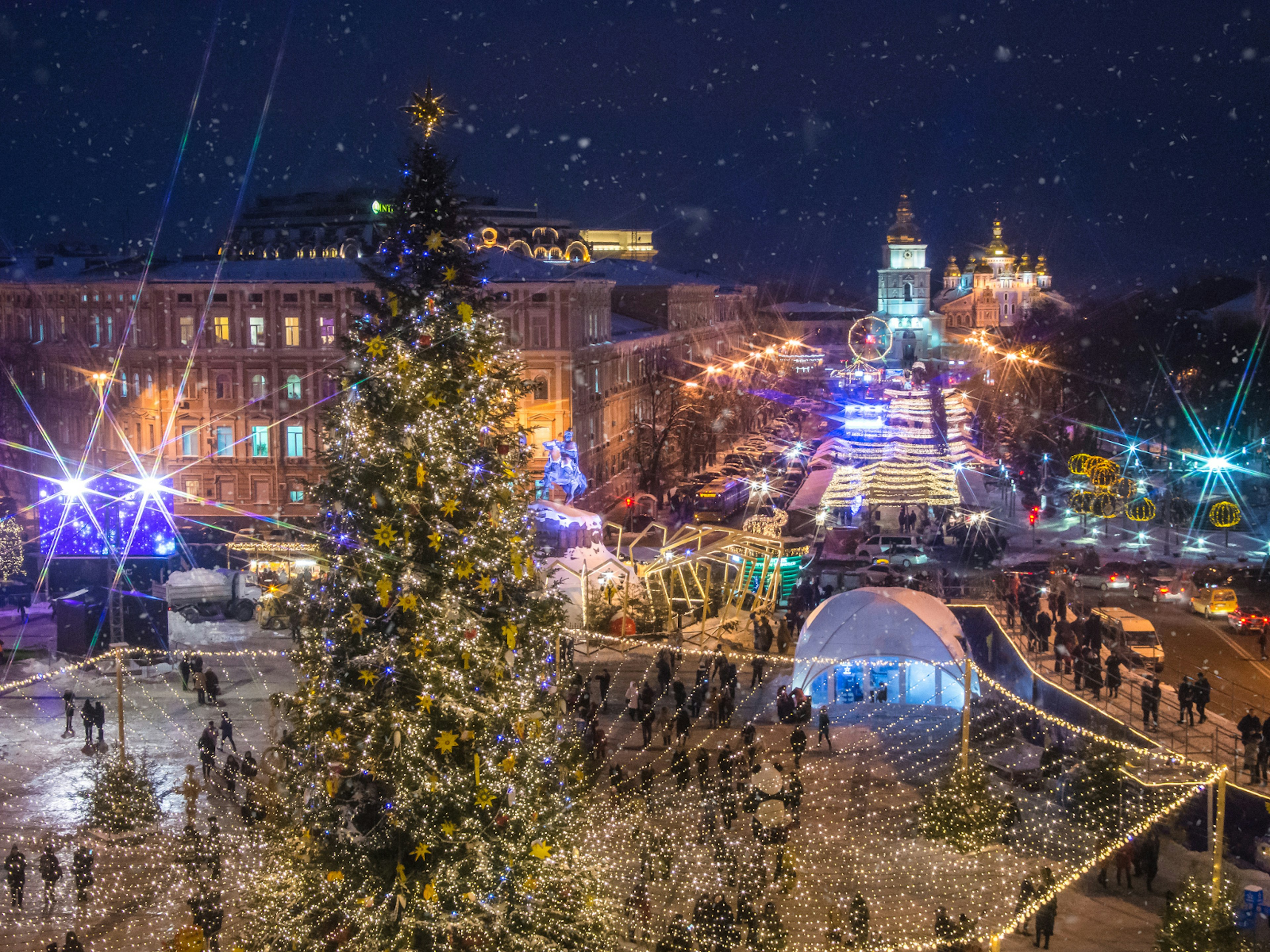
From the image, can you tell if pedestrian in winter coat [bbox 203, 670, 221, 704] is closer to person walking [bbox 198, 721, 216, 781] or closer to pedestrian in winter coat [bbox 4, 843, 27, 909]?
person walking [bbox 198, 721, 216, 781]

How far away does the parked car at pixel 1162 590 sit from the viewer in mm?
24656

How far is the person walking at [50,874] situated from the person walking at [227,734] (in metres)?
3.81

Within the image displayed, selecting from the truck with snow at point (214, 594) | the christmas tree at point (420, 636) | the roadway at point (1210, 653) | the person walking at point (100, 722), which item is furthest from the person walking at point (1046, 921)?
the truck with snow at point (214, 594)

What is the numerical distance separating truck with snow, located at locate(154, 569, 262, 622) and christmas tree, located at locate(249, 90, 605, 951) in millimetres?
16575

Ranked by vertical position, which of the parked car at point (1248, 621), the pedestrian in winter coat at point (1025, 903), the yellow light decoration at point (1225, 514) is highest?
the yellow light decoration at point (1225, 514)

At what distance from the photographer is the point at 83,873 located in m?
11.9

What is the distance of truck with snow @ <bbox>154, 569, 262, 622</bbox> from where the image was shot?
931 inches

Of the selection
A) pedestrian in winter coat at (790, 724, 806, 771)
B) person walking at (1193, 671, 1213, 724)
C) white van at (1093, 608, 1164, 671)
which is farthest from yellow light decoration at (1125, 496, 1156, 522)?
pedestrian in winter coat at (790, 724, 806, 771)

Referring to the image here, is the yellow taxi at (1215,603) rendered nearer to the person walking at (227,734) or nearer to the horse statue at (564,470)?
the horse statue at (564,470)

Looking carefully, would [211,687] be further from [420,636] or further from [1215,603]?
[1215,603]

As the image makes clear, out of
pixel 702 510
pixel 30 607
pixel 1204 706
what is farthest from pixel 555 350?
pixel 1204 706

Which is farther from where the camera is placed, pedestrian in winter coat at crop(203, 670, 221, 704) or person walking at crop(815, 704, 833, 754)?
pedestrian in winter coat at crop(203, 670, 221, 704)

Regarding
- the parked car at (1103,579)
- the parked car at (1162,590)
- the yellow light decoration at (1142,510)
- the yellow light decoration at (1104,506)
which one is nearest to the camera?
the parked car at (1162,590)

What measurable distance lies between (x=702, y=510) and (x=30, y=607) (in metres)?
18.4
